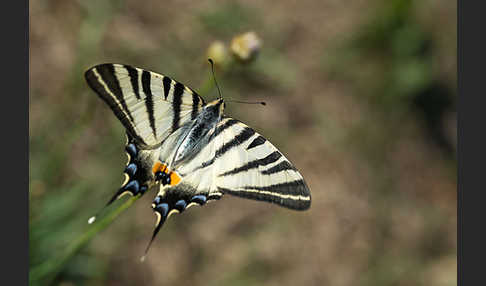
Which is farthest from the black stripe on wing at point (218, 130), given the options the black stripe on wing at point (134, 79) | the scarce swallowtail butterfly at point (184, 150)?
the black stripe on wing at point (134, 79)

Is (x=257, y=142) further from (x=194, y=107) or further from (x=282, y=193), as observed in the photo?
(x=194, y=107)

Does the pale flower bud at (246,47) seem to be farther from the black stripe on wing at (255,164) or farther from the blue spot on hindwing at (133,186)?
the blue spot on hindwing at (133,186)

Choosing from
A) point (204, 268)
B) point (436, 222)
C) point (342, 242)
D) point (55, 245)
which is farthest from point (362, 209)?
point (55, 245)

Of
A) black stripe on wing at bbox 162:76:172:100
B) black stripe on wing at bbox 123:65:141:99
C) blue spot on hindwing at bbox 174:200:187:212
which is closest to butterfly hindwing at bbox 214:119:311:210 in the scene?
blue spot on hindwing at bbox 174:200:187:212

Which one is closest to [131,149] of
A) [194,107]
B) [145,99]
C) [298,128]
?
[145,99]

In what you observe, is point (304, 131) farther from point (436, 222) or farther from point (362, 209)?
point (436, 222)

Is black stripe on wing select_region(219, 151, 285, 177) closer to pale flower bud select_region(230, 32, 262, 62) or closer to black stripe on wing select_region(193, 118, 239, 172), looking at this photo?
black stripe on wing select_region(193, 118, 239, 172)
